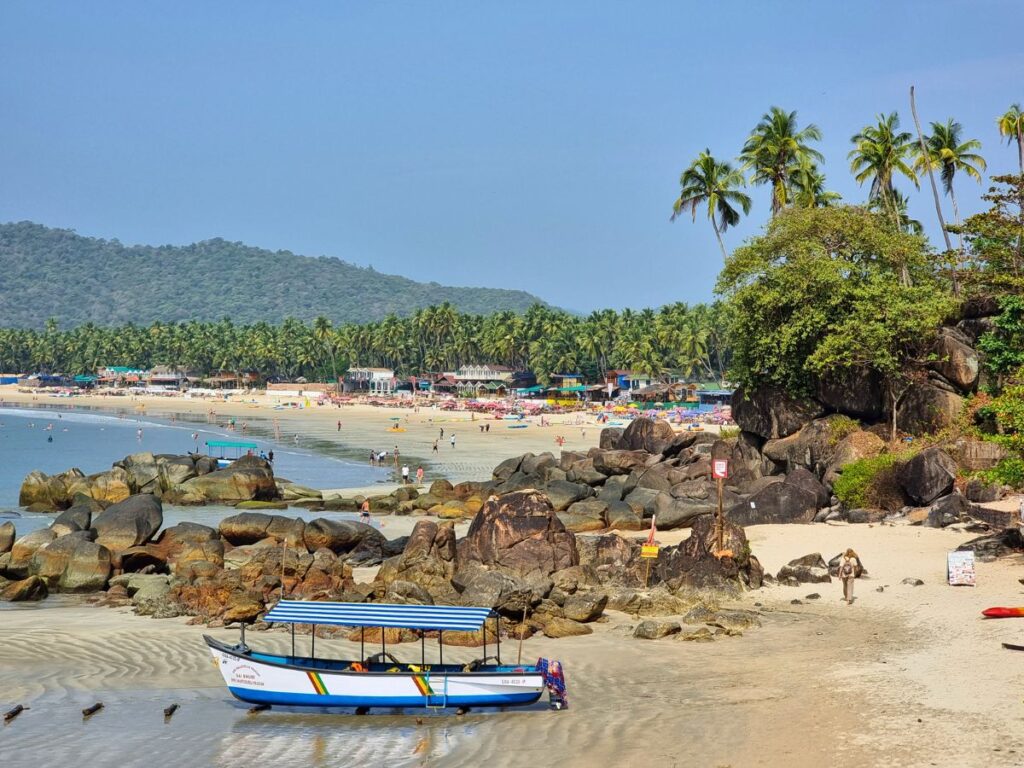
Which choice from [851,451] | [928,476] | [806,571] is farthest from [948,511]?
[806,571]

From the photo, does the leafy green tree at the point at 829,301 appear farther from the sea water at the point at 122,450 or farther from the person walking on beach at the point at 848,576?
the sea water at the point at 122,450

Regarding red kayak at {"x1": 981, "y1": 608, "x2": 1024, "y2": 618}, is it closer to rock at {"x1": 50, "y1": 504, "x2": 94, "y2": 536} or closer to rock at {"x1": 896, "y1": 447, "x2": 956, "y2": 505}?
rock at {"x1": 896, "y1": 447, "x2": 956, "y2": 505}

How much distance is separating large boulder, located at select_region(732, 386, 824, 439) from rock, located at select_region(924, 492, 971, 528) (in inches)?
407

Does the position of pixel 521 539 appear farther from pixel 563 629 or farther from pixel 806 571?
pixel 806 571

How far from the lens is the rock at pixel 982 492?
2923 cm

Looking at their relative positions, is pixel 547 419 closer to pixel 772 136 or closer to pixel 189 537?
pixel 772 136

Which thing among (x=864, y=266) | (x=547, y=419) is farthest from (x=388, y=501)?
(x=547, y=419)

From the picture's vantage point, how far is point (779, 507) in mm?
32312

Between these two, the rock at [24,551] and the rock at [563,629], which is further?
the rock at [24,551]

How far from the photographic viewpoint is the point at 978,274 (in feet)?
125

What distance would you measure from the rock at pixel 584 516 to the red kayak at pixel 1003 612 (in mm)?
15607

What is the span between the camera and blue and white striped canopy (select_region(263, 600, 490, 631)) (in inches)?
619

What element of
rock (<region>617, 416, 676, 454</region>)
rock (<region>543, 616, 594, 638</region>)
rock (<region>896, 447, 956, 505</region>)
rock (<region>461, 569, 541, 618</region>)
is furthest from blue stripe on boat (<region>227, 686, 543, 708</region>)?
rock (<region>617, 416, 676, 454</region>)

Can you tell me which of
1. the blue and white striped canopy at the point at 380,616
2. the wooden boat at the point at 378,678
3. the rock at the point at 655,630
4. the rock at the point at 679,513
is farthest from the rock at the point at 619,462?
the wooden boat at the point at 378,678
